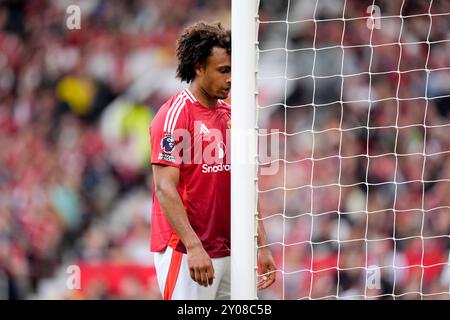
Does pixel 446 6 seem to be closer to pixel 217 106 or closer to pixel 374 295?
pixel 374 295

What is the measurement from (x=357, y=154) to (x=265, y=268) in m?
1.91

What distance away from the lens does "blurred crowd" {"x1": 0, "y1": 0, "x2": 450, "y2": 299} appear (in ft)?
16.8

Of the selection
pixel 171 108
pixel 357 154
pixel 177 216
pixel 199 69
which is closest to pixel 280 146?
pixel 357 154

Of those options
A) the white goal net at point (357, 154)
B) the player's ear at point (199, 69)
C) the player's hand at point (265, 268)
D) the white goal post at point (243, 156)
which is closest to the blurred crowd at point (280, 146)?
the white goal net at point (357, 154)

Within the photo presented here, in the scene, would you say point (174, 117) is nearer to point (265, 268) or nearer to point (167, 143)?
point (167, 143)

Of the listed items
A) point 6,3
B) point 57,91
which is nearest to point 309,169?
point 57,91

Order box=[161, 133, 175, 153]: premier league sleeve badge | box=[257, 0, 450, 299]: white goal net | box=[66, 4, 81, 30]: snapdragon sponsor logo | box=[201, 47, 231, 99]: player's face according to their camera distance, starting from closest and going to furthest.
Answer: box=[161, 133, 175, 153]: premier league sleeve badge < box=[201, 47, 231, 99]: player's face < box=[257, 0, 450, 299]: white goal net < box=[66, 4, 81, 30]: snapdragon sponsor logo

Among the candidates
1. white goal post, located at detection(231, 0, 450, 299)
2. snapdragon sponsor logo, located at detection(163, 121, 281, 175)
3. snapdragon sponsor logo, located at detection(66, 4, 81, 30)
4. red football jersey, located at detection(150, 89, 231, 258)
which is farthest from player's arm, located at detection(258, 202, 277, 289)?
snapdragon sponsor logo, located at detection(66, 4, 81, 30)

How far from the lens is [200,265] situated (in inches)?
128

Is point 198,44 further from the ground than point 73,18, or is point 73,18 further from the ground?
point 73,18

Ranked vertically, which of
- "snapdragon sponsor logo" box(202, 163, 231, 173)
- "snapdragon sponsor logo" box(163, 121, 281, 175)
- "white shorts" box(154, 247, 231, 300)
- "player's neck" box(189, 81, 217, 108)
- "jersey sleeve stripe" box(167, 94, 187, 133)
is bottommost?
"white shorts" box(154, 247, 231, 300)

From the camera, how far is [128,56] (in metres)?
5.69

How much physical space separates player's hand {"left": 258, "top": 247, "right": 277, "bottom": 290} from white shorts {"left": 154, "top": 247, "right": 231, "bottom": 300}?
129 millimetres

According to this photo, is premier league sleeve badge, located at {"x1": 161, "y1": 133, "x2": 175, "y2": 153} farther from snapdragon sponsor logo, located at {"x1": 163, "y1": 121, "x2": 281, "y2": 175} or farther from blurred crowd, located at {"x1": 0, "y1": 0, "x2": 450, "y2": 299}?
blurred crowd, located at {"x1": 0, "y1": 0, "x2": 450, "y2": 299}
